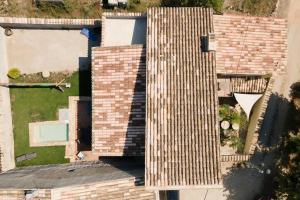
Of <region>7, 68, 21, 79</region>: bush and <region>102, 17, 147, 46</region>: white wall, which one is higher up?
<region>102, 17, 147, 46</region>: white wall

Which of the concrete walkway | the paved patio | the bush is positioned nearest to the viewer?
the concrete walkway

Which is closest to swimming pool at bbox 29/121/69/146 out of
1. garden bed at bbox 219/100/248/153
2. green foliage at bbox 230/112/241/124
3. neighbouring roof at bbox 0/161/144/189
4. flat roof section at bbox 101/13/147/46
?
neighbouring roof at bbox 0/161/144/189

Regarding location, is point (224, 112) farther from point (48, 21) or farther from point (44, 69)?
point (48, 21)

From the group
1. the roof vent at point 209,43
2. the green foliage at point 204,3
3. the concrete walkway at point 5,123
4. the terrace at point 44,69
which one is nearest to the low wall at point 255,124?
the green foliage at point 204,3

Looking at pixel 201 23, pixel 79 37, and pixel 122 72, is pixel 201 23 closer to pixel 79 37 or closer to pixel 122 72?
pixel 122 72

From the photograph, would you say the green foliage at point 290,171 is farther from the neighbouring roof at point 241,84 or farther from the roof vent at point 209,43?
the roof vent at point 209,43

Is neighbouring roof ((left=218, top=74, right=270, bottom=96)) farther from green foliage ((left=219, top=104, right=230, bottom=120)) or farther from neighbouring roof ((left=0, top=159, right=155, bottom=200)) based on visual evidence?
neighbouring roof ((left=0, top=159, right=155, bottom=200))
